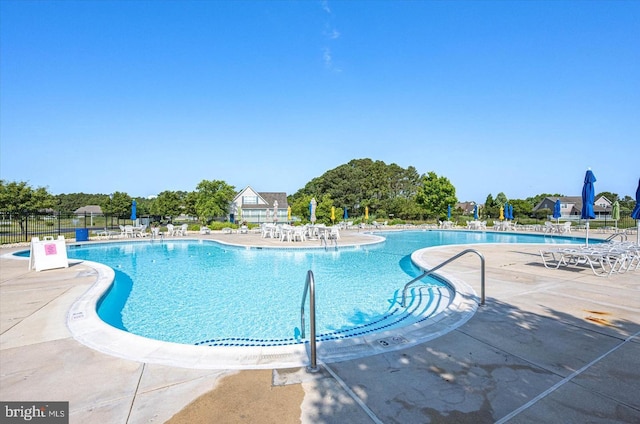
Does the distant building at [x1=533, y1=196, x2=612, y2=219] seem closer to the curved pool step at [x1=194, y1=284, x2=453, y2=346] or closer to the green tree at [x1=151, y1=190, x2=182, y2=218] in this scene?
the curved pool step at [x1=194, y1=284, x2=453, y2=346]

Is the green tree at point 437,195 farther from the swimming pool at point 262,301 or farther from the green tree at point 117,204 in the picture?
the green tree at point 117,204

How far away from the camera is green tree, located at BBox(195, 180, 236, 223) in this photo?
118 feet

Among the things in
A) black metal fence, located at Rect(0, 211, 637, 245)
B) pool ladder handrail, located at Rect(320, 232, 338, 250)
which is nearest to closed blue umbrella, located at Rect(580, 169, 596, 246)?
pool ladder handrail, located at Rect(320, 232, 338, 250)

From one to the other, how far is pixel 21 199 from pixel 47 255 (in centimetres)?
1494

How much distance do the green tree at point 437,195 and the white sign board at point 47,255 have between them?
34493mm

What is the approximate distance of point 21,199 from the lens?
1859 centimetres

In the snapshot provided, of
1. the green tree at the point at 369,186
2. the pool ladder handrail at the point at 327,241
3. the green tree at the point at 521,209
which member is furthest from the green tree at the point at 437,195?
the pool ladder handrail at the point at 327,241

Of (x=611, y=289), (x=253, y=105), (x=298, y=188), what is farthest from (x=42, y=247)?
(x=298, y=188)

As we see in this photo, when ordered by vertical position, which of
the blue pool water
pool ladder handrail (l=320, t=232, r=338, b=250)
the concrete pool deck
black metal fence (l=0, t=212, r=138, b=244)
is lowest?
the blue pool water

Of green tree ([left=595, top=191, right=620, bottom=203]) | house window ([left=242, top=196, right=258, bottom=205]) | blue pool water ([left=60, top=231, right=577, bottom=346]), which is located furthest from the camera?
green tree ([left=595, top=191, right=620, bottom=203])

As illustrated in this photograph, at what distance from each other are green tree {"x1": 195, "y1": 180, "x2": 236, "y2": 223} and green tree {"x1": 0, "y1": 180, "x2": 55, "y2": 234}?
15.6 m

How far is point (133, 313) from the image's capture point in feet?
21.1

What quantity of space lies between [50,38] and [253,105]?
41.8 feet

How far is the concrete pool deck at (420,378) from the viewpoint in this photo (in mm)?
2357
